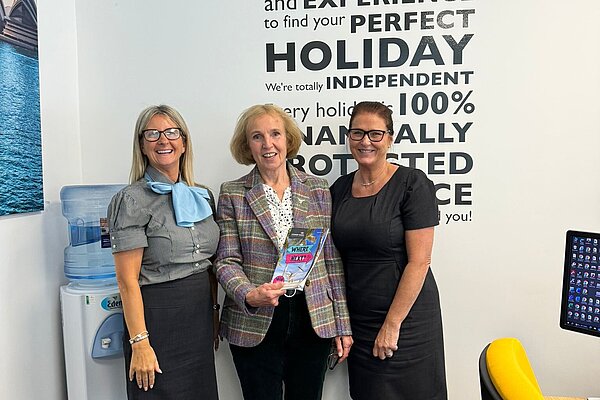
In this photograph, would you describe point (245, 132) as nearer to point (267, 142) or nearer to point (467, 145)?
point (267, 142)

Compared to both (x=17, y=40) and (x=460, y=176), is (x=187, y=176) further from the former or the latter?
(x=460, y=176)

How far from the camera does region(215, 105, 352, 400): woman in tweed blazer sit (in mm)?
2172

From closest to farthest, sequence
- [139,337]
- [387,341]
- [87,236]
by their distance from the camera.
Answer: [139,337] → [387,341] → [87,236]

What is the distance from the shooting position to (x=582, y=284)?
1.63 meters

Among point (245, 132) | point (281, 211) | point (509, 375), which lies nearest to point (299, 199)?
point (281, 211)

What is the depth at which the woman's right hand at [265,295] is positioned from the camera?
2016 mm

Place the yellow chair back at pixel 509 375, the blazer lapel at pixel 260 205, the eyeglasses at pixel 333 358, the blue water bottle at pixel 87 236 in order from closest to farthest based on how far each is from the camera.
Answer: the yellow chair back at pixel 509 375, the blazer lapel at pixel 260 205, the eyeglasses at pixel 333 358, the blue water bottle at pixel 87 236

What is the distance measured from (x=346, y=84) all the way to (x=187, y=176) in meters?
0.93

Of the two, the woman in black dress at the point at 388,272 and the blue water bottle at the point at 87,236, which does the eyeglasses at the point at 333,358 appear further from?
the blue water bottle at the point at 87,236

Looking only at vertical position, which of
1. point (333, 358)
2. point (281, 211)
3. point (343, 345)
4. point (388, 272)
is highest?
point (281, 211)

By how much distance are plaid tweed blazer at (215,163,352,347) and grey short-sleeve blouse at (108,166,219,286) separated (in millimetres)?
165

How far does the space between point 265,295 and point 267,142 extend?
63cm

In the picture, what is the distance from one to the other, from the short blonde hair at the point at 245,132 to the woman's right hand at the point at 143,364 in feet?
2.92

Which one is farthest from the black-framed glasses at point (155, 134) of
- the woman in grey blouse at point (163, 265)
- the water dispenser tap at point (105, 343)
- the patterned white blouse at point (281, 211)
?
the water dispenser tap at point (105, 343)
